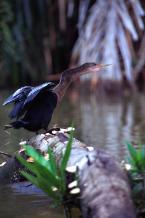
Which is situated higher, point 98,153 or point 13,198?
point 98,153

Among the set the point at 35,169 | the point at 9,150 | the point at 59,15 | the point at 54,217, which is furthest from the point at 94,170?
the point at 59,15

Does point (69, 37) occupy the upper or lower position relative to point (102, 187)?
upper

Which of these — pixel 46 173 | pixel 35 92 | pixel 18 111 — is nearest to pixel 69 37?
pixel 18 111

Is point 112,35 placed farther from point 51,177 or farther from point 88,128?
point 51,177

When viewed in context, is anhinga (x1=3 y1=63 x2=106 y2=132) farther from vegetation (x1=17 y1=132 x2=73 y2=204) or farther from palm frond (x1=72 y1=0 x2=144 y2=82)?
palm frond (x1=72 y1=0 x2=144 y2=82)

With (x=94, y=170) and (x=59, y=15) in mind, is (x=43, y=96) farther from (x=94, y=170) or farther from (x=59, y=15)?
(x=59, y=15)

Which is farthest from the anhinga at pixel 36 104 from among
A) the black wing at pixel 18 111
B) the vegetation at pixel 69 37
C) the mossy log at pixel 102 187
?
the vegetation at pixel 69 37

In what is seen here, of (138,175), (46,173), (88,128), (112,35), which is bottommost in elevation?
(88,128)
